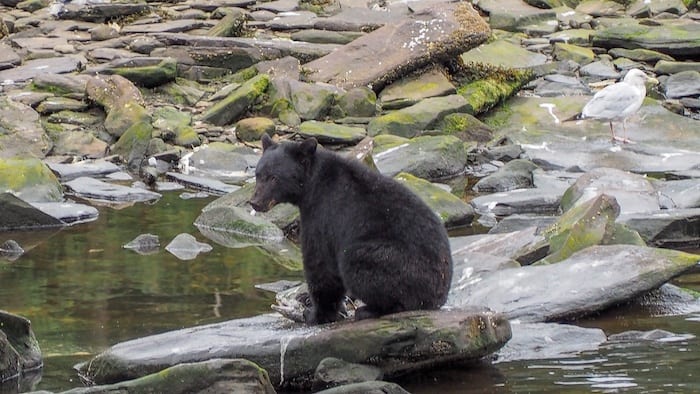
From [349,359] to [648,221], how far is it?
526 cm

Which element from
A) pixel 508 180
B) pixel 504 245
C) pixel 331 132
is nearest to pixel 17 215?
pixel 504 245

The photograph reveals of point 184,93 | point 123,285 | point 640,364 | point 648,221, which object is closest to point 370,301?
point 640,364

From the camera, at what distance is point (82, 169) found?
1590 cm

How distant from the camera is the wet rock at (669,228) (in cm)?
1145

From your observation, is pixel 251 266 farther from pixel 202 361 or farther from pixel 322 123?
pixel 322 123

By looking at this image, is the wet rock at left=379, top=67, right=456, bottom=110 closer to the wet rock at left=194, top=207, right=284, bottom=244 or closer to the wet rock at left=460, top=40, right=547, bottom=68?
the wet rock at left=460, top=40, right=547, bottom=68

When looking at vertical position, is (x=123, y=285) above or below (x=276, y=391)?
below

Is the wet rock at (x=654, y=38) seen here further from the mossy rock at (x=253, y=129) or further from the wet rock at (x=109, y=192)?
the wet rock at (x=109, y=192)

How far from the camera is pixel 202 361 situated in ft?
22.8

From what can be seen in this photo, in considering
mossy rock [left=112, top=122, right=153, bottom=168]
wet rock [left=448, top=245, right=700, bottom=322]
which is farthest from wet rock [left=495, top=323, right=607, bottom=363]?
mossy rock [left=112, top=122, right=153, bottom=168]

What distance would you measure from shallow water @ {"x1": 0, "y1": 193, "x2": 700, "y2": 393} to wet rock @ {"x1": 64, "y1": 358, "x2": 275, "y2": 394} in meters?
1.04

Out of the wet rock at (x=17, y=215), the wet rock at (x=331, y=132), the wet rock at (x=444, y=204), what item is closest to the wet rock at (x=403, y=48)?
the wet rock at (x=331, y=132)

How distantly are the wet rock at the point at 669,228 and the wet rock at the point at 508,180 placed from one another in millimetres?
3277

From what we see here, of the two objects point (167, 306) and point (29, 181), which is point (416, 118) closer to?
point (29, 181)
